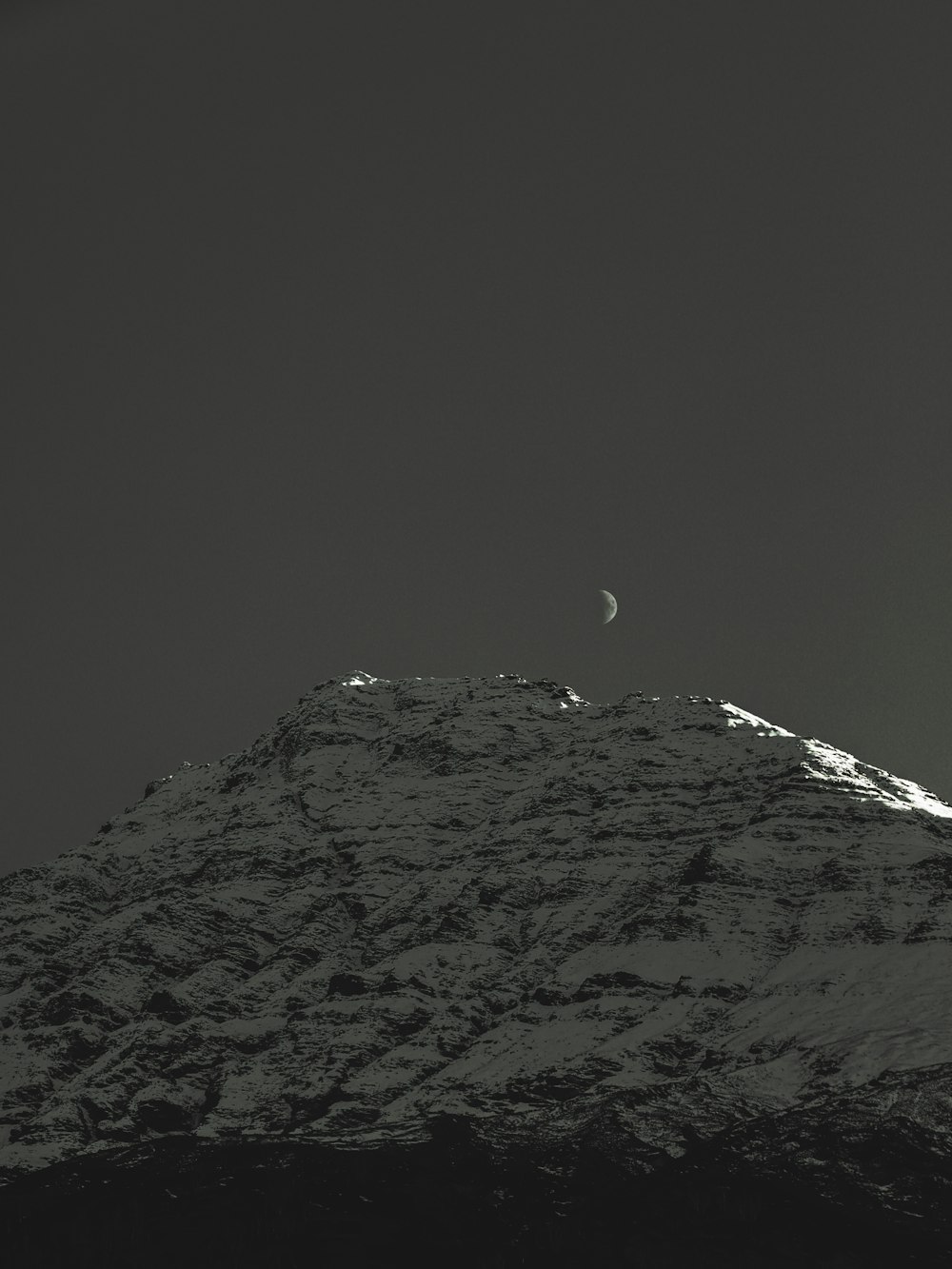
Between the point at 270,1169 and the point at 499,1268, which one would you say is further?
the point at 270,1169

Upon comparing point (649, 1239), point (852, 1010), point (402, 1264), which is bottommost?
point (402, 1264)

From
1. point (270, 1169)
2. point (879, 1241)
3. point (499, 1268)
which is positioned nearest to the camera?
point (879, 1241)

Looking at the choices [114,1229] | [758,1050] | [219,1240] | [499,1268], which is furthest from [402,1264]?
[758,1050]

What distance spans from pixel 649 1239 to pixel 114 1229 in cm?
6875

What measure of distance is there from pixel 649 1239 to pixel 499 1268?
18.2 m

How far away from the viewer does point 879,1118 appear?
180 metres

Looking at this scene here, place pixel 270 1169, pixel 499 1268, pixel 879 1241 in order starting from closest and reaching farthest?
1. pixel 879 1241
2. pixel 499 1268
3. pixel 270 1169

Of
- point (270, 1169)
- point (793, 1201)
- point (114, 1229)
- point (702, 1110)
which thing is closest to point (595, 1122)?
point (702, 1110)

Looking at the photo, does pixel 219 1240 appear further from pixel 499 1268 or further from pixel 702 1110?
pixel 702 1110

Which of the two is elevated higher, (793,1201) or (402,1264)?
(793,1201)

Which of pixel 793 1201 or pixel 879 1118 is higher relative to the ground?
pixel 879 1118

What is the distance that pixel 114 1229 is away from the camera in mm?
198625

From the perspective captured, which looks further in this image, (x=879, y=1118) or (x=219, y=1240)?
(x=219, y=1240)

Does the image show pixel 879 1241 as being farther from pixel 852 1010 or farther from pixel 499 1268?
pixel 499 1268
